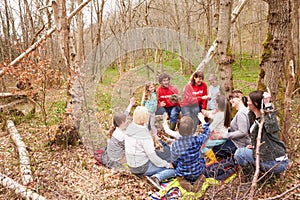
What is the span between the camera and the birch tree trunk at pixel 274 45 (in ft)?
10.7

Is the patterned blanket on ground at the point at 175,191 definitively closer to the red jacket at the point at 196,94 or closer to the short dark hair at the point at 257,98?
the short dark hair at the point at 257,98

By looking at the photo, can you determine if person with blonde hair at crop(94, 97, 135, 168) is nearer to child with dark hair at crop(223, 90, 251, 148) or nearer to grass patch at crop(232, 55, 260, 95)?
child with dark hair at crop(223, 90, 251, 148)

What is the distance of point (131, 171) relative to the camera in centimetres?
335

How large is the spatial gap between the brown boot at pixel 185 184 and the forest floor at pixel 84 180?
211mm

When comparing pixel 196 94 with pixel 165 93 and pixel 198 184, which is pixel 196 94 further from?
pixel 198 184

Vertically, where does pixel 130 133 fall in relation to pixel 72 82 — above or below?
below

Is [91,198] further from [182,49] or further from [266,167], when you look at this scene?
[182,49]

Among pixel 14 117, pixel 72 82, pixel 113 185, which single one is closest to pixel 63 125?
pixel 72 82

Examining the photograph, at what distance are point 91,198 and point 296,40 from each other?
8.40 metres

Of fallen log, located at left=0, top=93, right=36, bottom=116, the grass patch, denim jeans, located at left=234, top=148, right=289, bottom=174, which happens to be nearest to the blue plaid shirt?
denim jeans, located at left=234, top=148, right=289, bottom=174

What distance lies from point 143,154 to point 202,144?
74 centimetres

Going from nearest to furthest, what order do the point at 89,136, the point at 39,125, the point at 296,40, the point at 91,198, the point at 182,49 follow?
1. the point at 91,198
2. the point at 89,136
3. the point at 182,49
4. the point at 39,125
5. the point at 296,40

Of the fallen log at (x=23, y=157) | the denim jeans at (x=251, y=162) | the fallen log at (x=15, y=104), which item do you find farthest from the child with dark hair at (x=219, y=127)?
the fallen log at (x=15, y=104)

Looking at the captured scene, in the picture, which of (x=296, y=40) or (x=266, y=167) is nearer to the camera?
(x=266, y=167)
